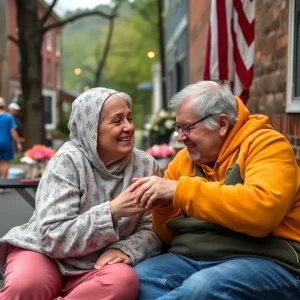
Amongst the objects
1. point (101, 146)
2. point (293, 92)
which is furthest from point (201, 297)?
point (293, 92)

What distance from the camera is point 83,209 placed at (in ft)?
9.18

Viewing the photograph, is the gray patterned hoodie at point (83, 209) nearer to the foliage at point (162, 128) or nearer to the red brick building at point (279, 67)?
the red brick building at point (279, 67)

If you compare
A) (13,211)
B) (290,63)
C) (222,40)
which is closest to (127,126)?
(13,211)

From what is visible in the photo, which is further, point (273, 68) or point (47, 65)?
point (47, 65)

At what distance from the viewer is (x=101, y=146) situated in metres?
2.86

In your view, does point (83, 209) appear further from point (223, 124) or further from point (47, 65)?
point (47, 65)

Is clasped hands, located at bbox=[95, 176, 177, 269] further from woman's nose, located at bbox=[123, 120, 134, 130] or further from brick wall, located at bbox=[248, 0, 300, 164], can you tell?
brick wall, located at bbox=[248, 0, 300, 164]

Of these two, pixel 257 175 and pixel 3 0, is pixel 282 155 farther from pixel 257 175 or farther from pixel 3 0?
pixel 3 0

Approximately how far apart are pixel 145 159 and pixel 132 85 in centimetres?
5681

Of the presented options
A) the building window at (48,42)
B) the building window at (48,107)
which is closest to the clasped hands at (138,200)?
the building window at (48,107)

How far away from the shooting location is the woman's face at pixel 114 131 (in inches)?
111

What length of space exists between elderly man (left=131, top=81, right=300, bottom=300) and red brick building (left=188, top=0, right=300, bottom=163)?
1.60 meters

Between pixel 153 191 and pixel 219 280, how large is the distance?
469mm

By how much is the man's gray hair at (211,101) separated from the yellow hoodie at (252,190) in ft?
0.20
